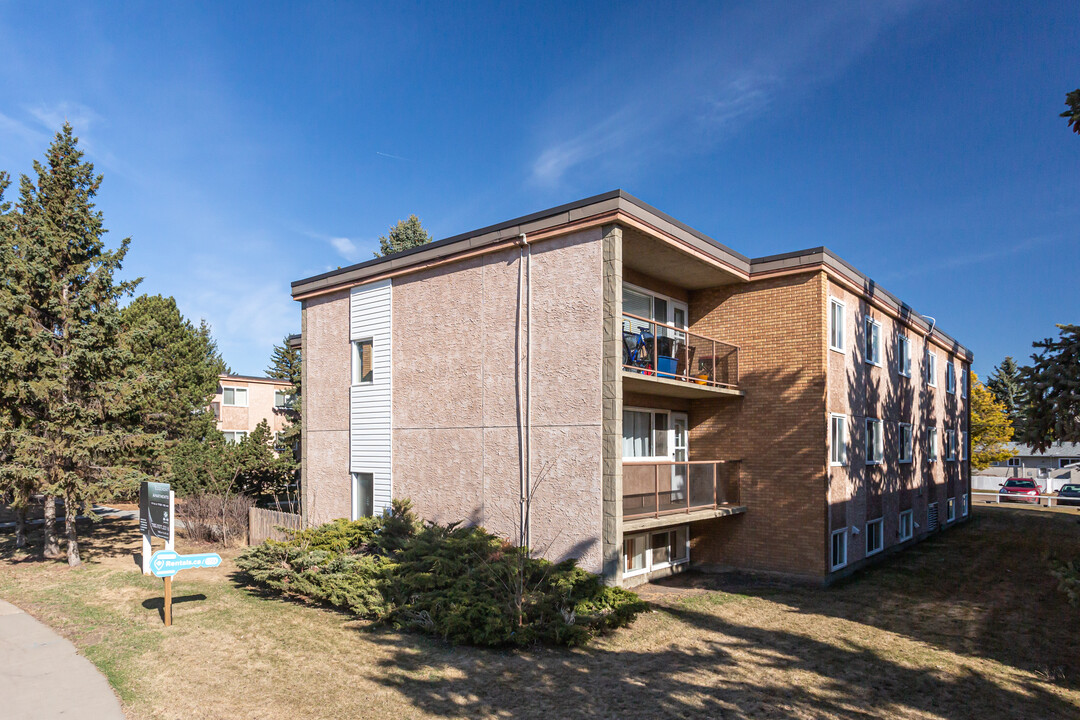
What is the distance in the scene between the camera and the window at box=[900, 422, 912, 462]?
66.1 feet

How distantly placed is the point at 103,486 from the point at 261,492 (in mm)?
7876

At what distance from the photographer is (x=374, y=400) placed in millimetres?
16594

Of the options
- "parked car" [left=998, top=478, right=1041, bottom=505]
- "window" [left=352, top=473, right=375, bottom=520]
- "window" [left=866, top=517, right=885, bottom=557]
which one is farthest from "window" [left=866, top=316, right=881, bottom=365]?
"parked car" [left=998, top=478, right=1041, bottom=505]

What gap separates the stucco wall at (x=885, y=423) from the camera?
50.7 ft

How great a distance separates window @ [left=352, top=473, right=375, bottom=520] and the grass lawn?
10.7 ft

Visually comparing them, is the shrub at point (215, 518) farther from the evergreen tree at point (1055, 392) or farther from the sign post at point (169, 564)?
the evergreen tree at point (1055, 392)

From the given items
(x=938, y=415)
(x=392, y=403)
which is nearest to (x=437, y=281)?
(x=392, y=403)

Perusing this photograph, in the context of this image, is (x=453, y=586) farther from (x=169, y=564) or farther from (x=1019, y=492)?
(x=1019, y=492)

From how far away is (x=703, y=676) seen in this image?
8.48 metres

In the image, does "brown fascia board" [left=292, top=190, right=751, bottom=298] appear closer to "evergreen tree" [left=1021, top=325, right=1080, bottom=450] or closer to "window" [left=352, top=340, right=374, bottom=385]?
"window" [left=352, top=340, right=374, bottom=385]

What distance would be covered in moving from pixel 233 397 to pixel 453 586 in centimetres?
3116

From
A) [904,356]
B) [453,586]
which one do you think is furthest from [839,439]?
[453,586]

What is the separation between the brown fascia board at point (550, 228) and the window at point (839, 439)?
4.16 m

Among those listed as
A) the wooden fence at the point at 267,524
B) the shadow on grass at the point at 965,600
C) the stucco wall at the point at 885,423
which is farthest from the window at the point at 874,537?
the wooden fence at the point at 267,524
